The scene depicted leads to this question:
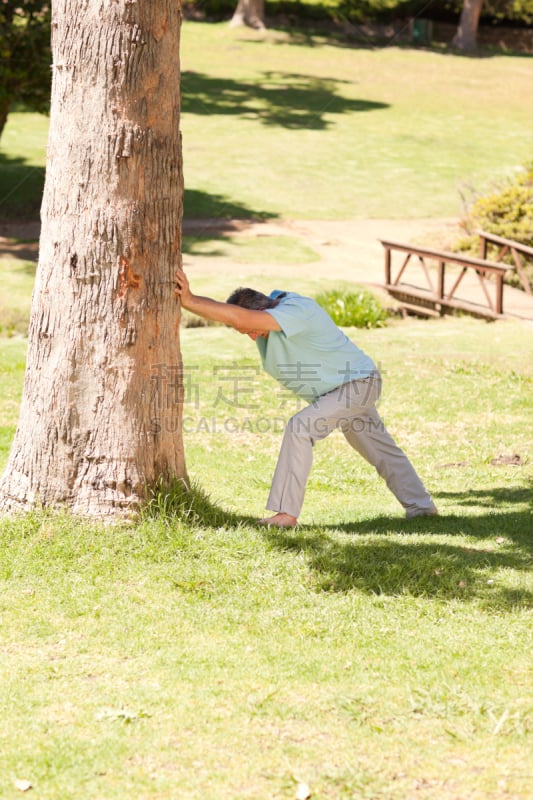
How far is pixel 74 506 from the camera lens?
5789 mm

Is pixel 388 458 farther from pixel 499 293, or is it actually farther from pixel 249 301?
pixel 499 293

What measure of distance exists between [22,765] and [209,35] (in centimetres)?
4625

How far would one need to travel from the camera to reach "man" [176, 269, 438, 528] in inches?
237

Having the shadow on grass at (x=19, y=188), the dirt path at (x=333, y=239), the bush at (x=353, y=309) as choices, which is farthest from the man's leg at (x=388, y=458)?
the shadow on grass at (x=19, y=188)

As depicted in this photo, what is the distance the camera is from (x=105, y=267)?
561cm

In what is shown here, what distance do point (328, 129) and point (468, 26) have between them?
16.5 metres

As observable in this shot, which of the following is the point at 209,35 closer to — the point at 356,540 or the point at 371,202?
the point at 371,202

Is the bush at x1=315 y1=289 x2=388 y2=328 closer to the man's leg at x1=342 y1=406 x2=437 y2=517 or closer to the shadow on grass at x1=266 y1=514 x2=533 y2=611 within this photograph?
the man's leg at x1=342 y1=406 x2=437 y2=517

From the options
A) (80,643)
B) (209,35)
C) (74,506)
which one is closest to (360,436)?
(74,506)

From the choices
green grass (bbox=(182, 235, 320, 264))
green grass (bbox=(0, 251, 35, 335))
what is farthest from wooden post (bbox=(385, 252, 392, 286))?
green grass (bbox=(0, 251, 35, 335))

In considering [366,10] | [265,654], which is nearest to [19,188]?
[265,654]

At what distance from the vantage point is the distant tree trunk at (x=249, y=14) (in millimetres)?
46469

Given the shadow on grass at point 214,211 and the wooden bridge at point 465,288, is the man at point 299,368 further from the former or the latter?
the shadow on grass at point 214,211

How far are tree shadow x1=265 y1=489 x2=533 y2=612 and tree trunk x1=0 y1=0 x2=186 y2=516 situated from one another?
41.8 inches
